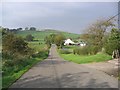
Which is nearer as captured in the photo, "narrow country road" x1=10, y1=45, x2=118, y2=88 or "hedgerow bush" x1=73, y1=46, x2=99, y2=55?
"narrow country road" x1=10, y1=45, x2=118, y2=88

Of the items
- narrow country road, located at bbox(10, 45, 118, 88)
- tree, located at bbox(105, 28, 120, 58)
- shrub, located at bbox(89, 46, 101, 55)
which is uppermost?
tree, located at bbox(105, 28, 120, 58)

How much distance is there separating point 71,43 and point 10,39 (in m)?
104

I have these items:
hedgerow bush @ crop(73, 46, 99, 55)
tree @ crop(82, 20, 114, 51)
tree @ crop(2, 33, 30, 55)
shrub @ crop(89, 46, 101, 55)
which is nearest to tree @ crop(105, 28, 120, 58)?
shrub @ crop(89, 46, 101, 55)

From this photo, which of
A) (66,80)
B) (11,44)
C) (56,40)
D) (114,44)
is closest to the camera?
(66,80)

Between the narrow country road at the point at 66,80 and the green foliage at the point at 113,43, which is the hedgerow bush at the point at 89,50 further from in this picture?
the narrow country road at the point at 66,80

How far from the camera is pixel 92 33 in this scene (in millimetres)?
56094

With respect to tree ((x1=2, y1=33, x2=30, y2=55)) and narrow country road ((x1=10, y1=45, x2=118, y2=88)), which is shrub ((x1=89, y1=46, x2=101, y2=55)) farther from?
narrow country road ((x1=10, y1=45, x2=118, y2=88))

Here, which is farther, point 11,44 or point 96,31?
point 96,31

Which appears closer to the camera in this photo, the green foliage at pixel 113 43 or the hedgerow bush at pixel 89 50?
the green foliage at pixel 113 43

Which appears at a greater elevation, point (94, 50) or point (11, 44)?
point (11, 44)

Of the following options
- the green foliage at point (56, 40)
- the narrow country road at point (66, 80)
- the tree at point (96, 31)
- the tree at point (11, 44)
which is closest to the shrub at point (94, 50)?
the tree at point (96, 31)

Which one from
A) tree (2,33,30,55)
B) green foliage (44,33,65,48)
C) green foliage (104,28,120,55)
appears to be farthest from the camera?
green foliage (44,33,65,48)

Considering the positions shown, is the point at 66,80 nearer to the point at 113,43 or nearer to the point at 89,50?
the point at 113,43

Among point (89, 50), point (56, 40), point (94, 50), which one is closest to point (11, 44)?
point (94, 50)
